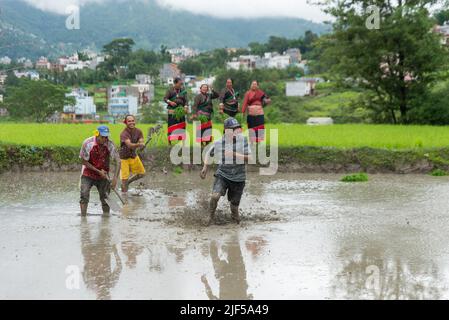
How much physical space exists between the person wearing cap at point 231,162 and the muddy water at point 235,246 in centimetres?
43

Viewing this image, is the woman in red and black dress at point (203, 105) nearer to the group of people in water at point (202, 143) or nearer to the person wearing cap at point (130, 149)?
the group of people in water at point (202, 143)

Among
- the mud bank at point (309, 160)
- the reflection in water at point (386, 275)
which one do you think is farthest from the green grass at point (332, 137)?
the reflection in water at point (386, 275)

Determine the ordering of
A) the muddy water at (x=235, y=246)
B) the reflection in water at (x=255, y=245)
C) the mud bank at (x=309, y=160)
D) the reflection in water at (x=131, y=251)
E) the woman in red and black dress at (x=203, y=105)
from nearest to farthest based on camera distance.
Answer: the muddy water at (x=235, y=246) < the reflection in water at (x=131, y=251) < the reflection in water at (x=255, y=245) < the mud bank at (x=309, y=160) < the woman in red and black dress at (x=203, y=105)

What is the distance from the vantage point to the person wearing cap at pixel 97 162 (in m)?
9.70

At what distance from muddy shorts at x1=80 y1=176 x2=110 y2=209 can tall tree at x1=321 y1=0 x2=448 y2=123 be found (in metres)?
14.7

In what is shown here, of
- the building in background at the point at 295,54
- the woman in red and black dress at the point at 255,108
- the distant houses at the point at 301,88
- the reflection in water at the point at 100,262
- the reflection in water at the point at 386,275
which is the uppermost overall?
the building in background at the point at 295,54

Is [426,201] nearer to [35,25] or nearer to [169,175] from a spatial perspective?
[169,175]

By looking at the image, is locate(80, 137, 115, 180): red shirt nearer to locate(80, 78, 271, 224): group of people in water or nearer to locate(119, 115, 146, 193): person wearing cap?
locate(80, 78, 271, 224): group of people in water

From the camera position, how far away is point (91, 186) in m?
10.0

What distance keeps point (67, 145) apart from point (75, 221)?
691 cm

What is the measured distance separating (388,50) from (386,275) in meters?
17.4

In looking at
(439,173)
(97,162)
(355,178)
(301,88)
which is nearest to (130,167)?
(97,162)

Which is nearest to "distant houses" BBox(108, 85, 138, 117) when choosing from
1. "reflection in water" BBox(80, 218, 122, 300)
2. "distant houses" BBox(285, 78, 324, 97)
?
"distant houses" BBox(285, 78, 324, 97)

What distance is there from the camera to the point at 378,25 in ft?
70.9
